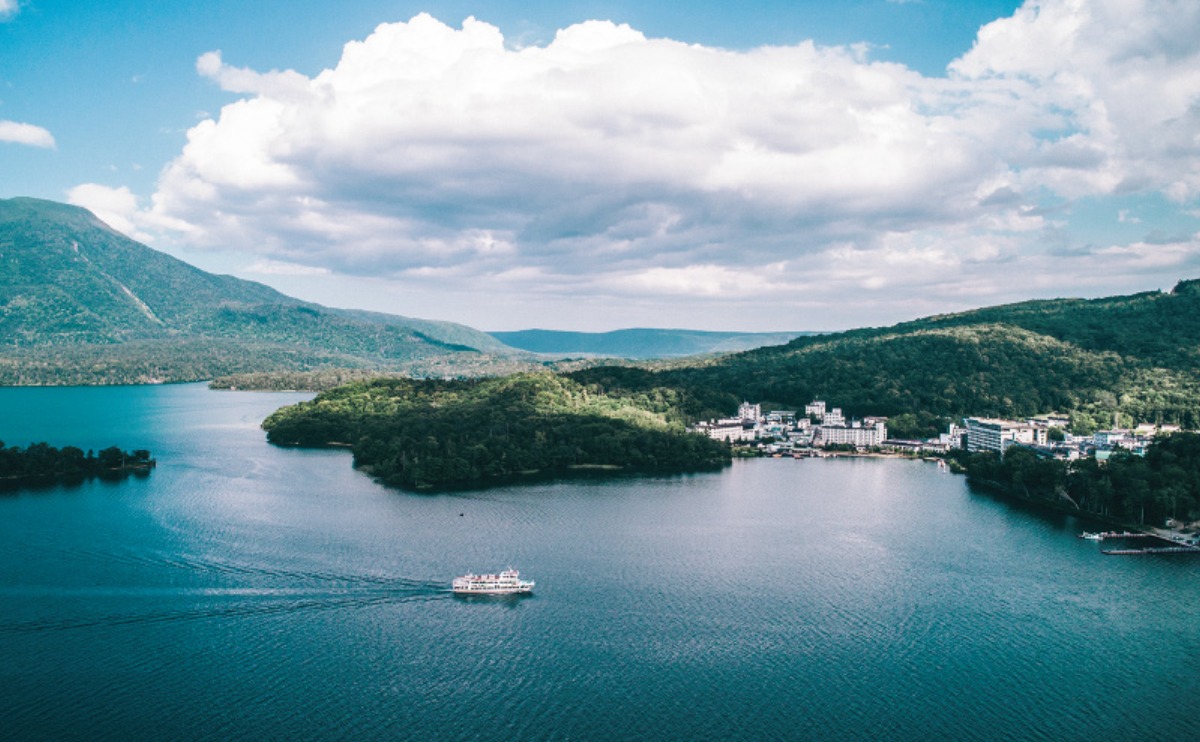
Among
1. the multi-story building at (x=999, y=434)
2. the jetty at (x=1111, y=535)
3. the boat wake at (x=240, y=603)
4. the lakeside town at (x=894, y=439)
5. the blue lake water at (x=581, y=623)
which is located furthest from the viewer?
the multi-story building at (x=999, y=434)

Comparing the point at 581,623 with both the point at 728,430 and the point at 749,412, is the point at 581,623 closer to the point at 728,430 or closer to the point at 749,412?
the point at 728,430

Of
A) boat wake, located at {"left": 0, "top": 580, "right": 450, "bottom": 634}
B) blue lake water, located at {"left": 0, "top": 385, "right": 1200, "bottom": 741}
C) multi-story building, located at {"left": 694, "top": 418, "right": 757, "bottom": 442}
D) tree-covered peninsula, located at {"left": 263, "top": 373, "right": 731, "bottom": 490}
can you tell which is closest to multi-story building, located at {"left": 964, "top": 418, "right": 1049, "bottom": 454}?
multi-story building, located at {"left": 694, "top": 418, "right": 757, "bottom": 442}

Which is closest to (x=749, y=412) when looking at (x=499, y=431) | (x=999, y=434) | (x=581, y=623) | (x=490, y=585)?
(x=999, y=434)

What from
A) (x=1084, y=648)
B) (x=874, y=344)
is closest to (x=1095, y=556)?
(x=1084, y=648)

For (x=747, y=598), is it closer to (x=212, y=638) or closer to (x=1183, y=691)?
(x=1183, y=691)

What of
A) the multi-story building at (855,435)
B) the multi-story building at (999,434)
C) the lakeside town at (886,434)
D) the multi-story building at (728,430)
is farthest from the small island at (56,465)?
the multi-story building at (999,434)

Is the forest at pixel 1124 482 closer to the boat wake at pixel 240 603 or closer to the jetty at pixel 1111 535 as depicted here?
the jetty at pixel 1111 535

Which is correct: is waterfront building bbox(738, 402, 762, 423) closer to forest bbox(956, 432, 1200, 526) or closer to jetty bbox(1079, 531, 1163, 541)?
forest bbox(956, 432, 1200, 526)
